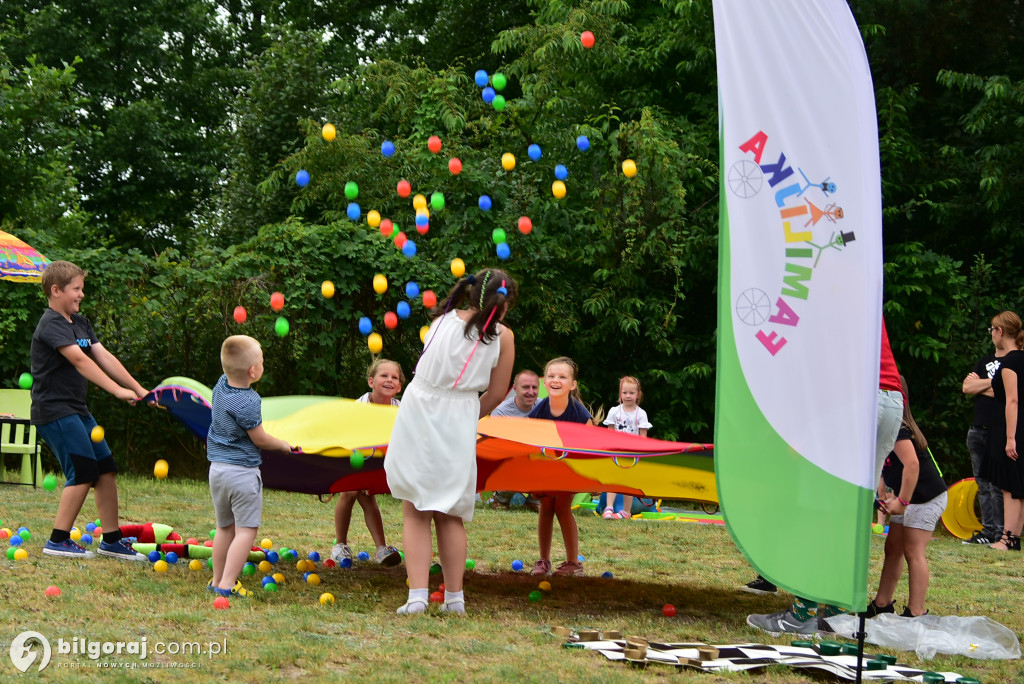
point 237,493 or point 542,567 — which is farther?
point 542,567

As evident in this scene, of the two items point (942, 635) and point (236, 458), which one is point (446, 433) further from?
point (942, 635)

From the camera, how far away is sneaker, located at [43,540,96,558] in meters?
5.58

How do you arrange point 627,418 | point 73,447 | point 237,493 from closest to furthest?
1. point 237,493
2. point 73,447
3. point 627,418

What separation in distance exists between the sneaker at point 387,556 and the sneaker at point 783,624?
213 centimetres

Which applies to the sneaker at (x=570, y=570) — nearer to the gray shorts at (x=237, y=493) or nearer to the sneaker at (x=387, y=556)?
the sneaker at (x=387, y=556)

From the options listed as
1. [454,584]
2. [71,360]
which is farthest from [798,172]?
[71,360]

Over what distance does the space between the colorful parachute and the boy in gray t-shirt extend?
24cm

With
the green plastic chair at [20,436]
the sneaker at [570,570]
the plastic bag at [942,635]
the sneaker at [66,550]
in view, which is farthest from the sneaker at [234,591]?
the green plastic chair at [20,436]

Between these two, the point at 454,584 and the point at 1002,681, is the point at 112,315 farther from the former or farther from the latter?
the point at 1002,681

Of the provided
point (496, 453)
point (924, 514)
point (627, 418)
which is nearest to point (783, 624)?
point (924, 514)

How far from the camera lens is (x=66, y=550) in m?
5.61

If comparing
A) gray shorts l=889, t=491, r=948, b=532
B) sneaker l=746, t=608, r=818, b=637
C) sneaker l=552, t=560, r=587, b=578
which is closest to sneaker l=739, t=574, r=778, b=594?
sneaker l=552, t=560, r=587, b=578

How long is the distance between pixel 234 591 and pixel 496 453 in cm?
137

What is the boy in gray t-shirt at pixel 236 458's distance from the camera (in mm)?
4754
